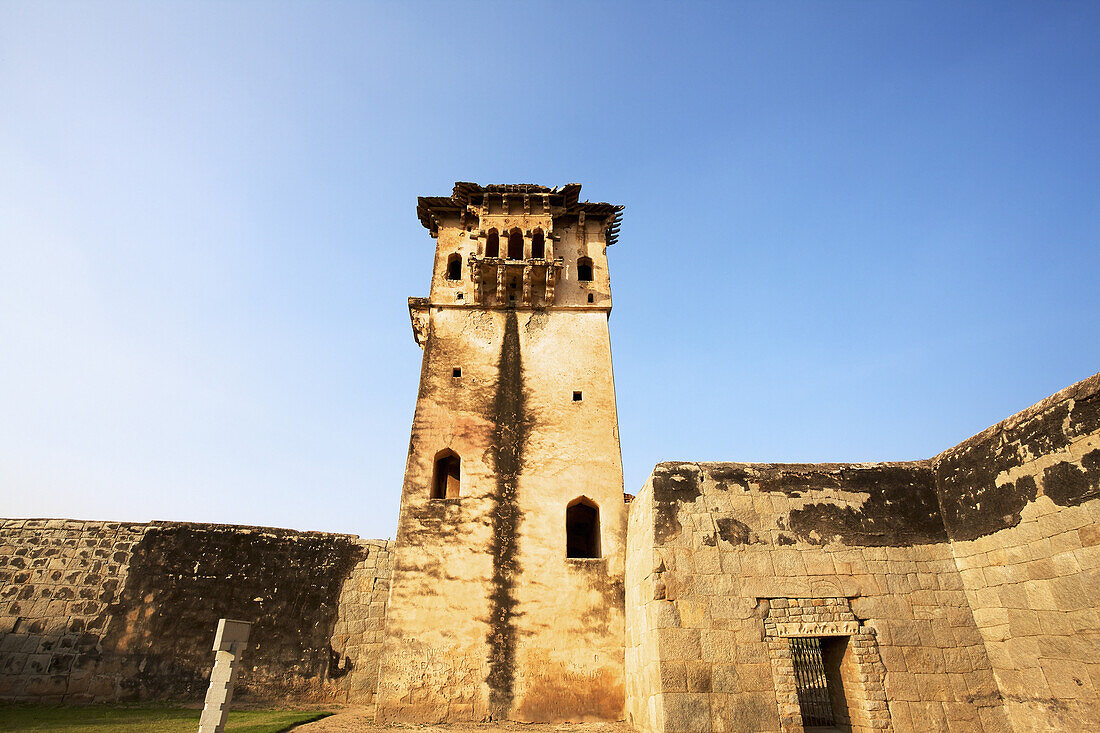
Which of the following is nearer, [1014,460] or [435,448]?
[1014,460]

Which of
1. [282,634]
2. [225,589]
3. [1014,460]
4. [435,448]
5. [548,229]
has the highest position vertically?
[548,229]

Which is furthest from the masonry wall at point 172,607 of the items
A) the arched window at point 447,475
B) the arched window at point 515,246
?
the arched window at point 515,246

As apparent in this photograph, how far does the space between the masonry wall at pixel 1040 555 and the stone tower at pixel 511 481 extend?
5.52m

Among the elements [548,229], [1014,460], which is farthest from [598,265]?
[1014,460]

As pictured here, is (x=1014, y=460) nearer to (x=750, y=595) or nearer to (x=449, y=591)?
(x=750, y=595)

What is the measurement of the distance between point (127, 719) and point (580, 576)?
7.58 m

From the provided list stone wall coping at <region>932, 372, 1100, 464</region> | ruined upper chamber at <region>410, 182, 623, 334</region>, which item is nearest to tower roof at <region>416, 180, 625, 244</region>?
ruined upper chamber at <region>410, 182, 623, 334</region>

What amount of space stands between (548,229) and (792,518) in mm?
9652

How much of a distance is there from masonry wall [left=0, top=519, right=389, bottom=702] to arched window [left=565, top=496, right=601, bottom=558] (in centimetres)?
410

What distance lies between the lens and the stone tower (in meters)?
9.81

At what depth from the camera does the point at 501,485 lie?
11.5 meters

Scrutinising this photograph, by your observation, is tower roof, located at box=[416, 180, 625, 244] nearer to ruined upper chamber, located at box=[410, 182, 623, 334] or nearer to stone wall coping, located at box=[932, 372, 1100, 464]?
ruined upper chamber, located at box=[410, 182, 623, 334]

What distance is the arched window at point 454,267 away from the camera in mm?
14766

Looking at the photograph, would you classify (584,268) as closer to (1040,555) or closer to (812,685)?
(812,685)
